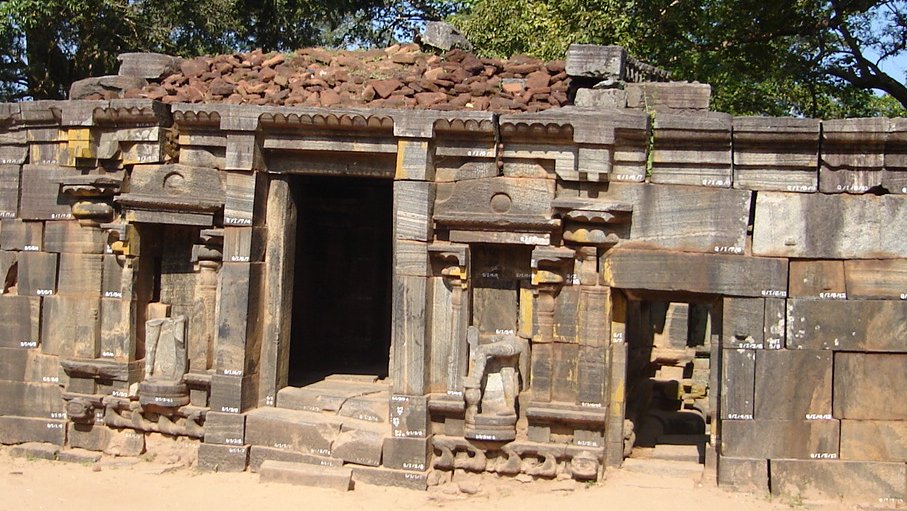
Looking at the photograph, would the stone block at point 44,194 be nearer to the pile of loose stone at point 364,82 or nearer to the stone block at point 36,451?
the pile of loose stone at point 364,82

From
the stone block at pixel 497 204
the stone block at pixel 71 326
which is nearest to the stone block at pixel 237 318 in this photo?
the stone block at pixel 71 326

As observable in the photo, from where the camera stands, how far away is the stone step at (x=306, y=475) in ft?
26.1

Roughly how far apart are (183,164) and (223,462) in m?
2.96

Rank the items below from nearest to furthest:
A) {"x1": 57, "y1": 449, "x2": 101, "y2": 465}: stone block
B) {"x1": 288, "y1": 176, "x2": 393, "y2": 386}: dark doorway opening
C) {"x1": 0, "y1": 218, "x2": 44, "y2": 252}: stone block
Answer: {"x1": 57, "y1": 449, "x2": 101, "y2": 465}: stone block → {"x1": 0, "y1": 218, "x2": 44, "y2": 252}: stone block → {"x1": 288, "y1": 176, "x2": 393, "y2": 386}: dark doorway opening

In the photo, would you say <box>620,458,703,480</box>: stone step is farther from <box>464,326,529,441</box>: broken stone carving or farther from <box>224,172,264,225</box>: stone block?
<box>224,172,264,225</box>: stone block

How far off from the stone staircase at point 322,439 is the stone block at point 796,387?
10.3 feet

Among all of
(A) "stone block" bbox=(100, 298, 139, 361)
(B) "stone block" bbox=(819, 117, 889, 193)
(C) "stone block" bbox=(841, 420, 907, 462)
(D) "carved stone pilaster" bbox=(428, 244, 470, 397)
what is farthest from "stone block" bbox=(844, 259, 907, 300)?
(A) "stone block" bbox=(100, 298, 139, 361)

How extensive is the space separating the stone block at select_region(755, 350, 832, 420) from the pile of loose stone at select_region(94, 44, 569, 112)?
3.11 metres

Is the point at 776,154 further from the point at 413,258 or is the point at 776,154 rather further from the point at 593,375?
the point at 413,258

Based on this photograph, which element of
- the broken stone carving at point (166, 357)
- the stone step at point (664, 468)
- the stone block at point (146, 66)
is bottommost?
the stone step at point (664, 468)

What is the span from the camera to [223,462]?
8516mm

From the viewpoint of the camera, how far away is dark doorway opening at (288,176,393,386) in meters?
11.9

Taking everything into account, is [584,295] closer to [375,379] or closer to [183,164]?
[375,379]

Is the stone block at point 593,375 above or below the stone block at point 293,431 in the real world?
above
